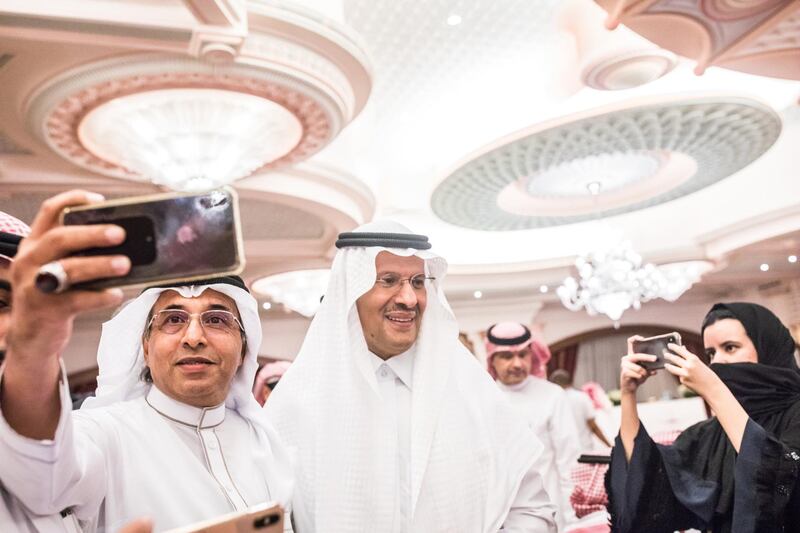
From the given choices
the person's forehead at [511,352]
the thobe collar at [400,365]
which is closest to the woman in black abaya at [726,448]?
the thobe collar at [400,365]

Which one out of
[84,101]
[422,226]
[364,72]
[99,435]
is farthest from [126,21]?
[422,226]

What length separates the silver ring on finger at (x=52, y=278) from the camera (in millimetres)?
682

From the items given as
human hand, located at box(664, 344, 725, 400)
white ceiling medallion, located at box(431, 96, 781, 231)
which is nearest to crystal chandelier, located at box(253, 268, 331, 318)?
white ceiling medallion, located at box(431, 96, 781, 231)

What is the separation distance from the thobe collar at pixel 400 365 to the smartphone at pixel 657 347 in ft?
2.75

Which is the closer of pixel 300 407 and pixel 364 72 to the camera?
pixel 300 407

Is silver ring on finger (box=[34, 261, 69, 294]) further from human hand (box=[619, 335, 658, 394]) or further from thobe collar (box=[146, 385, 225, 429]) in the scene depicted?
human hand (box=[619, 335, 658, 394])

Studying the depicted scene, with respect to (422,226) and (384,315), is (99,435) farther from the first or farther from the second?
(422,226)

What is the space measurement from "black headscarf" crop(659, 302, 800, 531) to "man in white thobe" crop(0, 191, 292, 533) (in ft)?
4.78

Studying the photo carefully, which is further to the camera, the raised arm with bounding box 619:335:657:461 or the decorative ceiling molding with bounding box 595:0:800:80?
the decorative ceiling molding with bounding box 595:0:800:80

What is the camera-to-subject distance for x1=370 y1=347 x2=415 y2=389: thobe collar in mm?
2000

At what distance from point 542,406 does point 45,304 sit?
4.27 m

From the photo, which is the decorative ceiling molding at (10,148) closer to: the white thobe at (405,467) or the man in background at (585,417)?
the white thobe at (405,467)

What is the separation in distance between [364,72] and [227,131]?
43.8 inches

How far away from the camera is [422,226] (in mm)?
9906
